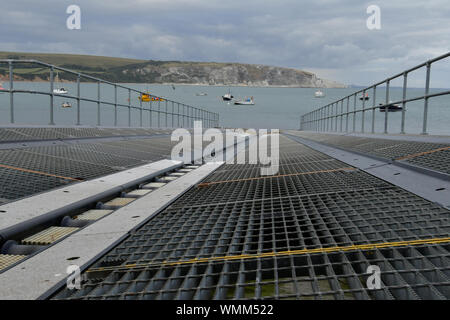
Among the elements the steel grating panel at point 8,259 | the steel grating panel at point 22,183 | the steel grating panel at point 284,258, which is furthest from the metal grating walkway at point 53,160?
the steel grating panel at point 284,258

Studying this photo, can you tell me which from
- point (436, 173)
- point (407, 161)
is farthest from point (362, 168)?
point (436, 173)

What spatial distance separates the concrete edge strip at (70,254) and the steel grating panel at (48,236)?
0.73 feet

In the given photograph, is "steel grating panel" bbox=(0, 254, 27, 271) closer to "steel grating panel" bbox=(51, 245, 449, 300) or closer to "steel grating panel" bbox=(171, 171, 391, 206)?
"steel grating panel" bbox=(51, 245, 449, 300)

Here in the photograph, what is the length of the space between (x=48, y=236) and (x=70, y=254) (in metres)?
0.71

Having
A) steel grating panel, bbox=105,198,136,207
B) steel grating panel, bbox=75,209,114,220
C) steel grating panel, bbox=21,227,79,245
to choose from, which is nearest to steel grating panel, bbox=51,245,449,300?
steel grating panel, bbox=21,227,79,245

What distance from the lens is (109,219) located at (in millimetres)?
2988

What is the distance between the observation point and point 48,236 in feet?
9.16

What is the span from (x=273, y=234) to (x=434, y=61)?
4.98 m

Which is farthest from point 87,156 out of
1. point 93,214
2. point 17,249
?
point 17,249

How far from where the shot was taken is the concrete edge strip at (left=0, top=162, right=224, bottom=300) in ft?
5.69

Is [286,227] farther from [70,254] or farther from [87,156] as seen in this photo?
[87,156]

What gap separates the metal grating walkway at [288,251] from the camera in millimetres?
1551

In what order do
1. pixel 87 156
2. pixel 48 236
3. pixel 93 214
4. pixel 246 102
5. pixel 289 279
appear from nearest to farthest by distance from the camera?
pixel 289 279
pixel 48 236
pixel 93 214
pixel 87 156
pixel 246 102

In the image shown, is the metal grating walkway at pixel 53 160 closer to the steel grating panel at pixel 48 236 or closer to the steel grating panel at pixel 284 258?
the steel grating panel at pixel 48 236
